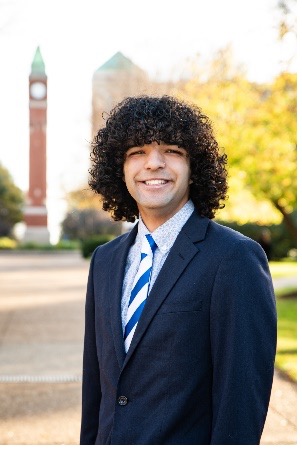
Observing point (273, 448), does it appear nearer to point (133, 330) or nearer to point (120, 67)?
point (133, 330)

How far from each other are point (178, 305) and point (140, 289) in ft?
0.67

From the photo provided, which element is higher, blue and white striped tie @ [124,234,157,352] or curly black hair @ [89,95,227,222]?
curly black hair @ [89,95,227,222]

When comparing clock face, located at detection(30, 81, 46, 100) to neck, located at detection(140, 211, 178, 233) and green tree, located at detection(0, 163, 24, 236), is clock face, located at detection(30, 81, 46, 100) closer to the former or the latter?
green tree, located at detection(0, 163, 24, 236)

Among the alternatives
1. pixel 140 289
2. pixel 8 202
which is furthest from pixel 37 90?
pixel 140 289

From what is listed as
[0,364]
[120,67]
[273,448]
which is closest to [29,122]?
[120,67]

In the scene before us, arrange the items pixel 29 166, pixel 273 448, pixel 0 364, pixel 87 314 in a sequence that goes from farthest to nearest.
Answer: pixel 29 166 → pixel 0 364 → pixel 273 448 → pixel 87 314

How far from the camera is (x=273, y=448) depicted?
4.78 m

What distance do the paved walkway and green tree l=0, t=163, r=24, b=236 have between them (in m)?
41.5

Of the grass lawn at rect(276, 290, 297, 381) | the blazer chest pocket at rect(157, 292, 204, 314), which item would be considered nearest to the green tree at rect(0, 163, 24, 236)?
the grass lawn at rect(276, 290, 297, 381)

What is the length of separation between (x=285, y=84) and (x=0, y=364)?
306 inches

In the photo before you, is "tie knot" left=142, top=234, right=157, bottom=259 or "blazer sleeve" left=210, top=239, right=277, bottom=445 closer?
"blazer sleeve" left=210, top=239, right=277, bottom=445

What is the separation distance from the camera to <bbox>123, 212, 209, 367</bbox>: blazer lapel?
2312 millimetres

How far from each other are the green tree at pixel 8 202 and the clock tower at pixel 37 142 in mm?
2865

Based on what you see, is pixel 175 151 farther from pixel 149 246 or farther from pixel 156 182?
pixel 149 246
